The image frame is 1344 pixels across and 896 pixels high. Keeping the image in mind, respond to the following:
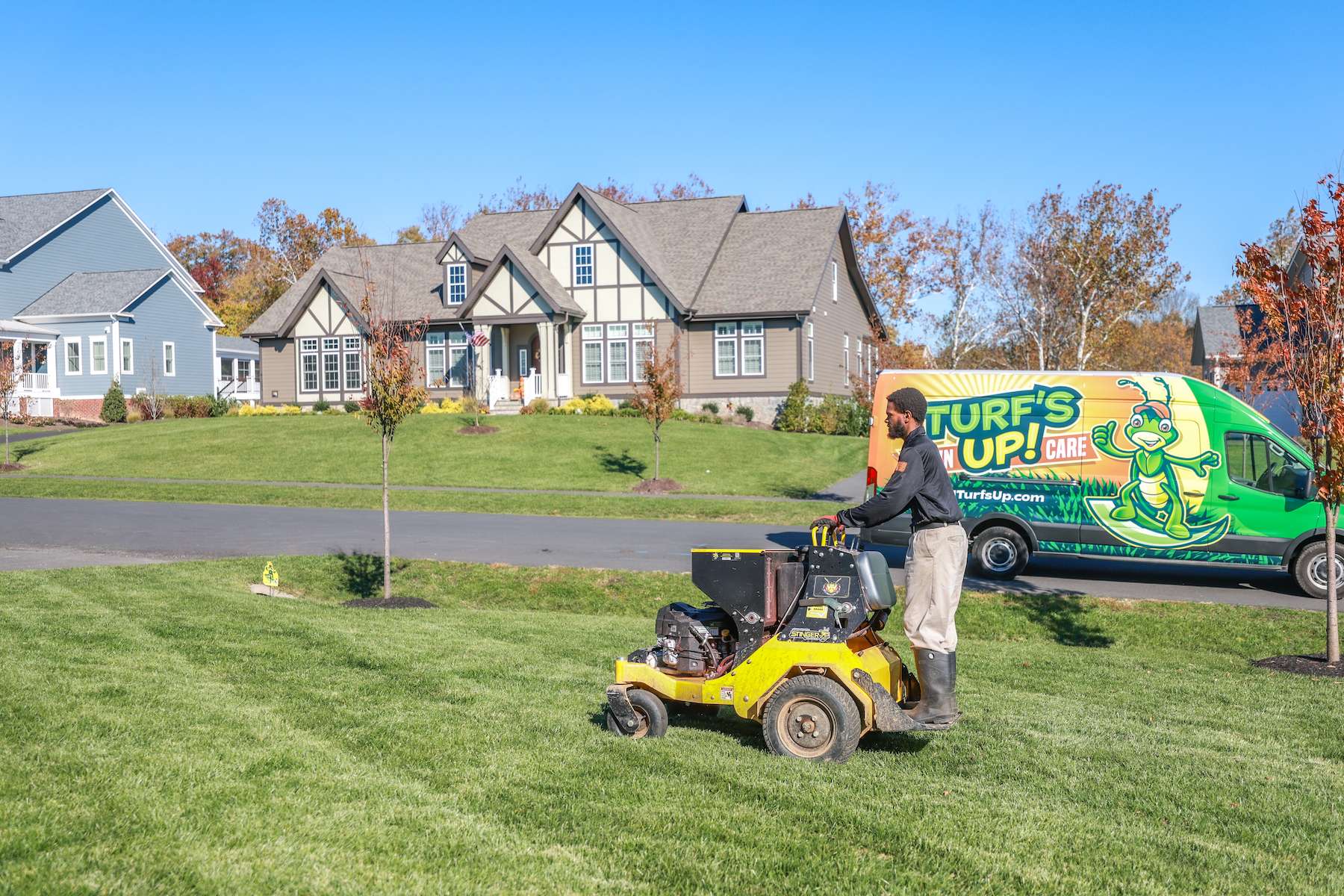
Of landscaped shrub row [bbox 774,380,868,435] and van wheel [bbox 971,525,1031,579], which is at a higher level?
landscaped shrub row [bbox 774,380,868,435]

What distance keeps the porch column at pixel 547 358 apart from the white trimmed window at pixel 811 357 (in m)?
9.30

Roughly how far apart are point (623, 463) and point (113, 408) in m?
24.2

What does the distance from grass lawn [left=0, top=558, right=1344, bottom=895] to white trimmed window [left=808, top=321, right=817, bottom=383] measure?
3104cm

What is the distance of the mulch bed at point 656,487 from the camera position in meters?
27.0

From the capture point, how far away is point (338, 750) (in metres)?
6.36

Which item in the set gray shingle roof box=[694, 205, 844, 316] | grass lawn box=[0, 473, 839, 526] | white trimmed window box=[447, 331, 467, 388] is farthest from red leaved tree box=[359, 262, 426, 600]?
white trimmed window box=[447, 331, 467, 388]

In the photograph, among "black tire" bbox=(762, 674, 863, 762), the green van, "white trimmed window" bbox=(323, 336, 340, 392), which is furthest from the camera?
"white trimmed window" bbox=(323, 336, 340, 392)

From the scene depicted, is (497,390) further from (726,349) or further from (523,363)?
(726,349)

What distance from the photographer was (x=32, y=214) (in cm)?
5056

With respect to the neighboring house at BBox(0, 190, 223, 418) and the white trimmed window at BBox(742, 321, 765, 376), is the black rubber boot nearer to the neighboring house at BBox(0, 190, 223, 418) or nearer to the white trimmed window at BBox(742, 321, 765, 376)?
the white trimmed window at BBox(742, 321, 765, 376)

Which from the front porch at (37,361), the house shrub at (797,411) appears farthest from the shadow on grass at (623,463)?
the front porch at (37,361)

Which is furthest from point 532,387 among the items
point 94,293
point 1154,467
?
point 1154,467

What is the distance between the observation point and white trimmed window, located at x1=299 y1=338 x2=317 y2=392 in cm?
4588

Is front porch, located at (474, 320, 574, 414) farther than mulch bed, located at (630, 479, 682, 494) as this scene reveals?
Yes
